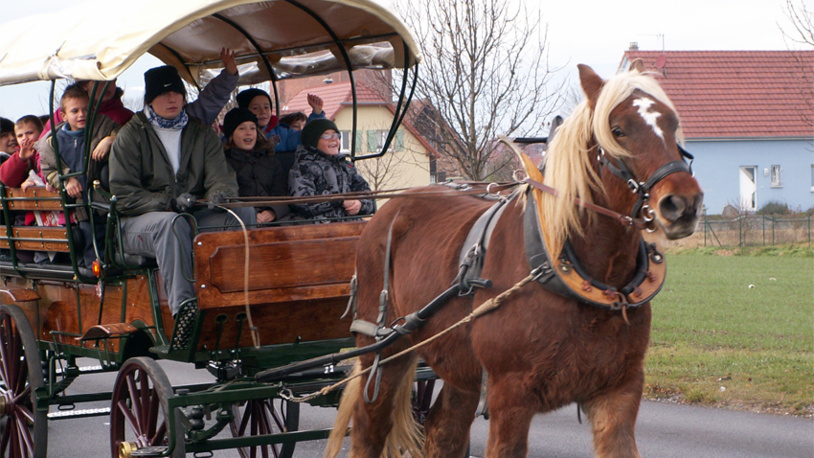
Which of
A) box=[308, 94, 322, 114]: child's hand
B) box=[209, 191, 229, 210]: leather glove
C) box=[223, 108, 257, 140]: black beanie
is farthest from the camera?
box=[308, 94, 322, 114]: child's hand

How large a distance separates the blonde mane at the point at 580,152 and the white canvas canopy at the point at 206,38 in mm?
1971

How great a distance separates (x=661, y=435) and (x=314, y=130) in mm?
3317

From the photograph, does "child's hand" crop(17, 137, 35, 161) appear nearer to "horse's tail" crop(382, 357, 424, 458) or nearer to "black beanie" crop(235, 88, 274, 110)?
"black beanie" crop(235, 88, 274, 110)

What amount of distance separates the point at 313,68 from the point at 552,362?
4.18 meters

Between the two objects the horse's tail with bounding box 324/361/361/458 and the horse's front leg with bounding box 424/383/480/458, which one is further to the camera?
the horse's tail with bounding box 324/361/361/458

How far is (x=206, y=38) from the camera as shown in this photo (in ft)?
22.6

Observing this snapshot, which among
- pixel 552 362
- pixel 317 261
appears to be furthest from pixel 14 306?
pixel 552 362

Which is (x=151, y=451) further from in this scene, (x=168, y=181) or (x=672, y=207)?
(x=672, y=207)

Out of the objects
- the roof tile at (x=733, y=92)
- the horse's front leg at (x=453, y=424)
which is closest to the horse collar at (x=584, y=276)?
the horse's front leg at (x=453, y=424)

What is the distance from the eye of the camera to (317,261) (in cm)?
530

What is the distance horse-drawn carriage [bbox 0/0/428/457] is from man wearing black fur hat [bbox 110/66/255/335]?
134 mm

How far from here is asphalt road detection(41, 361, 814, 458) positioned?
6094 millimetres

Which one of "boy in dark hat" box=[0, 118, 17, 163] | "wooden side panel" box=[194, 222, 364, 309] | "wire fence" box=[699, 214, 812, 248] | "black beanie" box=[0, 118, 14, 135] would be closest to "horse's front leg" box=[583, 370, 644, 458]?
"wooden side panel" box=[194, 222, 364, 309]

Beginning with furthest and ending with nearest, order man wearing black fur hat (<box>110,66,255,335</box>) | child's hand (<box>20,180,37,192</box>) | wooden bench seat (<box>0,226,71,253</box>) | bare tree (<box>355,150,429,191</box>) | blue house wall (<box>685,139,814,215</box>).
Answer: blue house wall (<box>685,139,814,215</box>), bare tree (<box>355,150,429,191</box>), child's hand (<box>20,180,37,192</box>), wooden bench seat (<box>0,226,71,253</box>), man wearing black fur hat (<box>110,66,255,335</box>)
